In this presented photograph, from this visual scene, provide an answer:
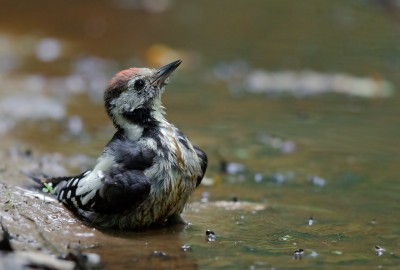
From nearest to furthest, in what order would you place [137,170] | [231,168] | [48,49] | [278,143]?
[137,170]
[231,168]
[278,143]
[48,49]

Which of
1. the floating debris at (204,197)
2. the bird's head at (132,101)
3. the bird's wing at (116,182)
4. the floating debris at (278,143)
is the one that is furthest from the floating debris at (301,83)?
the bird's wing at (116,182)

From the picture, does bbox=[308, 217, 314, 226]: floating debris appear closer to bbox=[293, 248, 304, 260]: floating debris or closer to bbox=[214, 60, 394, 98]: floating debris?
bbox=[293, 248, 304, 260]: floating debris

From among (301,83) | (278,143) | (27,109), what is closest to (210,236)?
(278,143)

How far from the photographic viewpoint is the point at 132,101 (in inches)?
255

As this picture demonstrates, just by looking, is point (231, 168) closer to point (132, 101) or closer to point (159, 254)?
point (132, 101)

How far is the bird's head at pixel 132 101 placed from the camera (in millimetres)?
6422

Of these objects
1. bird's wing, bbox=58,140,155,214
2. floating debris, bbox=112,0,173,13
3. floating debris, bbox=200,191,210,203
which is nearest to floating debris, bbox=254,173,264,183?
floating debris, bbox=200,191,210,203

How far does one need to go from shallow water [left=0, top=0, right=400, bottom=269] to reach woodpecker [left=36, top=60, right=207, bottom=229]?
0.66 feet

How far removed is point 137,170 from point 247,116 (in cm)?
590

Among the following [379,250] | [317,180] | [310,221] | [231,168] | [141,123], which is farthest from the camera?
[231,168]

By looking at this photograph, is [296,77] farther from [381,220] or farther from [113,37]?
[381,220]

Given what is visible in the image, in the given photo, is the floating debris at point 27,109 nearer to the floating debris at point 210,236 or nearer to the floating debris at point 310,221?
the floating debris at point 310,221

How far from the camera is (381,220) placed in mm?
7023

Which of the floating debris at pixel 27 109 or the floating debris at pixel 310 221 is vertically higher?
the floating debris at pixel 27 109
